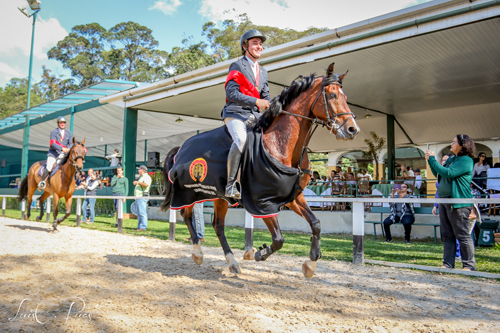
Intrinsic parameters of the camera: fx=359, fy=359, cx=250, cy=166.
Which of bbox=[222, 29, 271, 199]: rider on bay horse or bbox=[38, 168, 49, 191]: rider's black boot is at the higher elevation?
bbox=[222, 29, 271, 199]: rider on bay horse

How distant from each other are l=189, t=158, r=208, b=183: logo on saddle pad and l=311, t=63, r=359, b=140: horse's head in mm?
1496

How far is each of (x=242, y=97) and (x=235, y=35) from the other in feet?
139

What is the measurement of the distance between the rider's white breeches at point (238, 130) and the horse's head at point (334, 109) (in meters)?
0.81

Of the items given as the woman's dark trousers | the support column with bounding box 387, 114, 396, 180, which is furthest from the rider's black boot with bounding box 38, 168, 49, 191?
the support column with bounding box 387, 114, 396, 180

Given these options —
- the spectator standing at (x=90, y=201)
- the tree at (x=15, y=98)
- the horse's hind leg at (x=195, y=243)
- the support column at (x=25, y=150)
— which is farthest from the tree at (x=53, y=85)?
the horse's hind leg at (x=195, y=243)

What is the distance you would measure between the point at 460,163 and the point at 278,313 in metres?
3.95

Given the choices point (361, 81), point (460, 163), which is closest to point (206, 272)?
point (460, 163)

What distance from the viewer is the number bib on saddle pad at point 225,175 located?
373cm

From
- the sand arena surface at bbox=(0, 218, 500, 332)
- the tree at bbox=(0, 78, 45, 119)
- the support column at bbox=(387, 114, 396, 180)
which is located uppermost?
the tree at bbox=(0, 78, 45, 119)

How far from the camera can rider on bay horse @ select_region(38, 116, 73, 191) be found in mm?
10299

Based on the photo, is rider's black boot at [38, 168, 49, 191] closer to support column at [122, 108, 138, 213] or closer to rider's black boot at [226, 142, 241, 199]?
support column at [122, 108, 138, 213]

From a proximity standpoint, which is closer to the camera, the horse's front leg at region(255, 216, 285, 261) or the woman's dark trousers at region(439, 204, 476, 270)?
the horse's front leg at region(255, 216, 285, 261)

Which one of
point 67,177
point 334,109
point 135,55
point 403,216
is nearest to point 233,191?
point 334,109

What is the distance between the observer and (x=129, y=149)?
1622 centimetres
